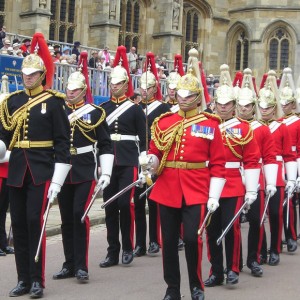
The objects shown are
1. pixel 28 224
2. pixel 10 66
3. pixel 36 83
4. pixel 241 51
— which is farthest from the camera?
pixel 241 51

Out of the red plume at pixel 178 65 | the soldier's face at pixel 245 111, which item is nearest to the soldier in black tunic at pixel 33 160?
the soldier's face at pixel 245 111

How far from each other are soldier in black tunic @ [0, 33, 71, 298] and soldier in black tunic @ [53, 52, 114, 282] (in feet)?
2.58

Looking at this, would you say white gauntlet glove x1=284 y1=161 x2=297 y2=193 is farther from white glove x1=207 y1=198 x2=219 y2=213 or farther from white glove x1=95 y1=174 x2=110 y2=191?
white glove x1=207 y1=198 x2=219 y2=213

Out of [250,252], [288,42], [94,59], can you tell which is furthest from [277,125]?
[288,42]

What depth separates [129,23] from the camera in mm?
31609

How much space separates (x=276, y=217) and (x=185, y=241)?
2950 millimetres

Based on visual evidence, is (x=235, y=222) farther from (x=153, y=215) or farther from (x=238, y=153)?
(x=153, y=215)

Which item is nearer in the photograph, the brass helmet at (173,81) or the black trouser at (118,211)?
the black trouser at (118,211)

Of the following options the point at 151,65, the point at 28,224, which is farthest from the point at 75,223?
the point at 151,65

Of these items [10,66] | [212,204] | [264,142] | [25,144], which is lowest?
[212,204]

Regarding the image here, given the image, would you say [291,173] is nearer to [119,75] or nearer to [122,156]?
[122,156]

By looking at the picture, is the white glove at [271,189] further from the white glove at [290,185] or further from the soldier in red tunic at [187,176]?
the soldier in red tunic at [187,176]

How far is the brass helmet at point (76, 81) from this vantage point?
844 centimetres

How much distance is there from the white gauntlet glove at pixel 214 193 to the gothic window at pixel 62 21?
72.8ft
